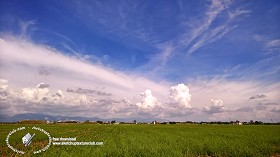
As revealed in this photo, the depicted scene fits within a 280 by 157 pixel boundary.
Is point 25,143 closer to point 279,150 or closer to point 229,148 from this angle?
point 229,148

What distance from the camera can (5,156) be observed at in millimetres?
15680

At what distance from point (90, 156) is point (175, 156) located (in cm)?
465

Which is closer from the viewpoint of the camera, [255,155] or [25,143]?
[255,155]

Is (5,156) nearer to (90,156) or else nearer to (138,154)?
(90,156)

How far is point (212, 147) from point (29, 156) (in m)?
12.4

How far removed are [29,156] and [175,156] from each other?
26.2 feet

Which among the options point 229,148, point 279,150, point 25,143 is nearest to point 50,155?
point 25,143

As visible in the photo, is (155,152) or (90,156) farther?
(155,152)

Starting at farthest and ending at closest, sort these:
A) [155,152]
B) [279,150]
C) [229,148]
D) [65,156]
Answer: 1. [279,150]
2. [229,148]
3. [155,152]
4. [65,156]

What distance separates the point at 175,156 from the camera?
15.2m

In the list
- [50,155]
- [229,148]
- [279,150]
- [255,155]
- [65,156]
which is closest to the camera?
[65,156]

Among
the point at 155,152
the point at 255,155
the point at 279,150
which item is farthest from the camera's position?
the point at 279,150

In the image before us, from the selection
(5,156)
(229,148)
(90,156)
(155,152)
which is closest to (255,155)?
(229,148)

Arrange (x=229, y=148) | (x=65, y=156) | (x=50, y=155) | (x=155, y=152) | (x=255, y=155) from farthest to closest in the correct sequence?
(x=229, y=148) < (x=255, y=155) < (x=155, y=152) < (x=50, y=155) < (x=65, y=156)
